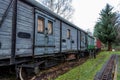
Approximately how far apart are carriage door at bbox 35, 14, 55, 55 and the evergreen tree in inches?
1582

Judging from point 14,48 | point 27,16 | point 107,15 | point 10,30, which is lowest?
point 14,48

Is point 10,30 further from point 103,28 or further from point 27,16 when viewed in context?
point 103,28

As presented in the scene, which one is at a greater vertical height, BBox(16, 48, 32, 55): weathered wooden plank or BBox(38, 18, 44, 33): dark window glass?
BBox(38, 18, 44, 33): dark window glass

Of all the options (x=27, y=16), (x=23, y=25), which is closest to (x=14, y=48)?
(x=23, y=25)

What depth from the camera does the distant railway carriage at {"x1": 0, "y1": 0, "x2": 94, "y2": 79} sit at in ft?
25.0

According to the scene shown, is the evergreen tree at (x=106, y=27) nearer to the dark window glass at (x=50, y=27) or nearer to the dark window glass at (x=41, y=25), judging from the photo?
the dark window glass at (x=50, y=27)

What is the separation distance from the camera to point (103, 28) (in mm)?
52875

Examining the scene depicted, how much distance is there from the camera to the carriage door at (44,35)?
10.5m

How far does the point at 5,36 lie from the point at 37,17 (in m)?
3.23

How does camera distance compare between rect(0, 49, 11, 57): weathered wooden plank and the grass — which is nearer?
rect(0, 49, 11, 57): weathered wooden plank

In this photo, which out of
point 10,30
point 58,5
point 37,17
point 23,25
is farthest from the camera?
point 58,5

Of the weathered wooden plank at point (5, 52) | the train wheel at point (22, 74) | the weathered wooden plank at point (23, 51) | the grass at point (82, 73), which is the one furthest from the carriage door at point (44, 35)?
the weathered wooden plank at point (5, 52)

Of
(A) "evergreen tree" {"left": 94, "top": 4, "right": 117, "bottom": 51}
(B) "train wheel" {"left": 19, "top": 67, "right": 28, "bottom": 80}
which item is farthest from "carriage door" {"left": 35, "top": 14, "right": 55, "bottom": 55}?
(A) "evergreen tree" {"left": 94, "top": 4, "right": 117, "bottom": 51}

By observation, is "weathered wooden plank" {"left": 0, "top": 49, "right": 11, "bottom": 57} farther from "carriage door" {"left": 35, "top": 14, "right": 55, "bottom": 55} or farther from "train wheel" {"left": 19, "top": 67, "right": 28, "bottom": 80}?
"carriage door" {"left": 35, "top": 14, "right": 55, "bottom": 55}
